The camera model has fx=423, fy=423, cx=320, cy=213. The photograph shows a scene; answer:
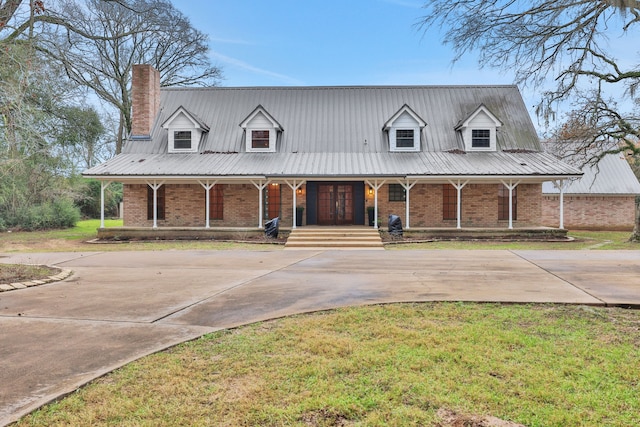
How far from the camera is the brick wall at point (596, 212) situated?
976 inches

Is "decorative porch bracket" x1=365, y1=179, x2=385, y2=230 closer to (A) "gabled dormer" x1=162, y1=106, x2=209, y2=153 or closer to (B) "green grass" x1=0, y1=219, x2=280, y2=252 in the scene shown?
(B) "green grass" x1=0, y1=219, x2=280, y2=252

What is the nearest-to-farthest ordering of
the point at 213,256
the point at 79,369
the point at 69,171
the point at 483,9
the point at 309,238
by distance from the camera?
the point at 79,369
the point at 483,9
the point at 213,256
the point at 309,238
the point at 69,171

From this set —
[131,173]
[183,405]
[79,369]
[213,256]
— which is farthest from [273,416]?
[131,173]

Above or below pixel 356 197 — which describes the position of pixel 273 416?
below

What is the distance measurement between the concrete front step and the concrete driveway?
3.86 meters

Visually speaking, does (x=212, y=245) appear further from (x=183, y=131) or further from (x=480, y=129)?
(x=480, y=129)

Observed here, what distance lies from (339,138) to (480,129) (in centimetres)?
694

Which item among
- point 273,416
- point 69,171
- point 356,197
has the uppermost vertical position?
point 69,171

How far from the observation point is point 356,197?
20.5 meters

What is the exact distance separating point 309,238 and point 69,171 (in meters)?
19.0

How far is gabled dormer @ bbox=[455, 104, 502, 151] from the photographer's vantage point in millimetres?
20375

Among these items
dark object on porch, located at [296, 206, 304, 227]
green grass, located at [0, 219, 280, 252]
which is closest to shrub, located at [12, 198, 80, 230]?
green grass, located at [0, 219, 280, 252]

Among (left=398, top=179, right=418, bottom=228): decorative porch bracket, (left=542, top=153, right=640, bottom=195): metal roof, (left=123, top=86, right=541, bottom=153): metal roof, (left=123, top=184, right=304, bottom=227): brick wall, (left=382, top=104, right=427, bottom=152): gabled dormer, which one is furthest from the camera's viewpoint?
(left=542, top=153, right=640, bottom=195): metal roof

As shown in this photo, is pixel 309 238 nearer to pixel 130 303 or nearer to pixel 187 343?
pixel 130 303
